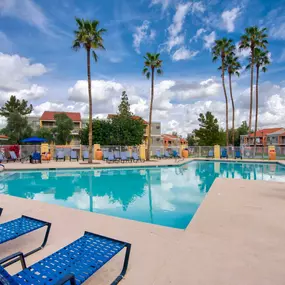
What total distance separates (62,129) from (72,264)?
1259 inches

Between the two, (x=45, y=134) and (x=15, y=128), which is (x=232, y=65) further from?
(x=15, y=128)

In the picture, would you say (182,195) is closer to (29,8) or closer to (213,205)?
(213,205)

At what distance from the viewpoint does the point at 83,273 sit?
1850mm

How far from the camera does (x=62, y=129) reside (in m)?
31.9

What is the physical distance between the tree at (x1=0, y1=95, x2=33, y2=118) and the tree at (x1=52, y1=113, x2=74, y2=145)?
9430 mm

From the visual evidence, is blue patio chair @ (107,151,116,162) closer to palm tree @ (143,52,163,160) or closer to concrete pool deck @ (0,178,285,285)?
palm tree @ (143,52,163,160)

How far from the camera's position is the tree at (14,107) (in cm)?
3734

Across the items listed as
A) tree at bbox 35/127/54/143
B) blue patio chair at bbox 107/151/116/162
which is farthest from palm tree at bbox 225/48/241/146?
tree at bbox 35/127/54/143

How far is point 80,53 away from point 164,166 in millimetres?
11082

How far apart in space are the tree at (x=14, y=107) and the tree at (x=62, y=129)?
30.9 feet

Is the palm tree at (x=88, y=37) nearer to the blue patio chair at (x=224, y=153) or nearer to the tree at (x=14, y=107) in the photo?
the blue patio chair at (x=224, y=153)

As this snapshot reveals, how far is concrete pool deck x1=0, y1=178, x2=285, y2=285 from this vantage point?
236 cm

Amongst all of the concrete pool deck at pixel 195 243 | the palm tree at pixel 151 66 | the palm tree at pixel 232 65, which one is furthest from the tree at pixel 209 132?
the concrete pool deck at pixel 195 243

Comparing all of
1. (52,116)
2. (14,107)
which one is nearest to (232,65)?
(14,107)
